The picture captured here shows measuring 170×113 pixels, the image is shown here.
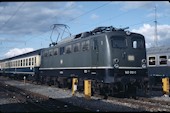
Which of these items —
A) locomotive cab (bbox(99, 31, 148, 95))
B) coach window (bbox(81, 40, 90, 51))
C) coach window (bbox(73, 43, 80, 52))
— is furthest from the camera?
coach window (bbox(73, 43, 80, 52))

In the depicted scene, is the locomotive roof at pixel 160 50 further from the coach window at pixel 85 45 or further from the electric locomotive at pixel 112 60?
the coach window at pixel 85 45

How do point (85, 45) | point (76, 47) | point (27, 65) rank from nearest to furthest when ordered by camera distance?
point (85, 45)
point (76, 47)
point (27, 65)

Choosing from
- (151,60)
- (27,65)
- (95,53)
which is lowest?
(27,65)

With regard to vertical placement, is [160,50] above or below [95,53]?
above

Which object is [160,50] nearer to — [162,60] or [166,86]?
[162,60]

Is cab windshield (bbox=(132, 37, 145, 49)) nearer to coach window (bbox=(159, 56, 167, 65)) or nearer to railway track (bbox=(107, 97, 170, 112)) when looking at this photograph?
railway track (bbox=(107, 97, 170, 112))

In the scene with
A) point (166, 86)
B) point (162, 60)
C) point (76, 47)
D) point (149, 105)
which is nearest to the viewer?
point (149, 105)

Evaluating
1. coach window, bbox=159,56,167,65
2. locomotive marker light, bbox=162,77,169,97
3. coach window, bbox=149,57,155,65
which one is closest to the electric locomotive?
locomotive marker light, bbox=162,77,169,97

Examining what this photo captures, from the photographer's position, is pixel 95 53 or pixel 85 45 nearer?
pixel 95 53

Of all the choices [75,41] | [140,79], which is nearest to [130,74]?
[140,79]

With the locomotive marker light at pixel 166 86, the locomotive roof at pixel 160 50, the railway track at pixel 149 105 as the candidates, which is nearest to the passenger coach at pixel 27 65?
the locomotive roof at pixel 160 50

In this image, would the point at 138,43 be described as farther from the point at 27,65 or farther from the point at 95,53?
the point at 27,65

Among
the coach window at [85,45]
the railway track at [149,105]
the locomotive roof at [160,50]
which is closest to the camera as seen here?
the railway track at [149,105]

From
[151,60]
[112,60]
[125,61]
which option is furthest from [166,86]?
[151,60]
